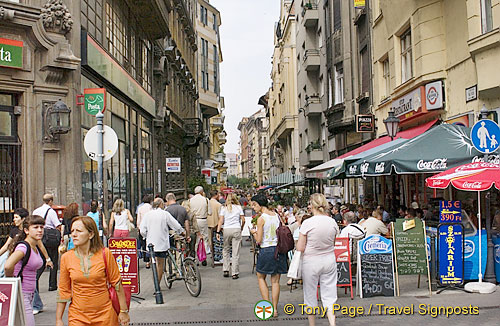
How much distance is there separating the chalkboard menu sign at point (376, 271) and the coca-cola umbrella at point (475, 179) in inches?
54.6

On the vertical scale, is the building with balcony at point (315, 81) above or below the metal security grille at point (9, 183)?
above

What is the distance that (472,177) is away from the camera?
895cm

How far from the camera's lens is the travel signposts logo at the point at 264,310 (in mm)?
7832

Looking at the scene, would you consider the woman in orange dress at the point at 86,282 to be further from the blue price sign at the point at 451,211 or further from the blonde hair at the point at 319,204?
the blue price sign at the point at 451,211

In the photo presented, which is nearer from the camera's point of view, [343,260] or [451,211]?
[343,260]

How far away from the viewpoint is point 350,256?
9469mm

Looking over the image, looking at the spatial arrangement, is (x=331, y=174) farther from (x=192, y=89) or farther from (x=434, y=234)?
(x=192, y=89)

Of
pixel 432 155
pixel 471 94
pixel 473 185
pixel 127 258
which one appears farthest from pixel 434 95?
pixel 127 258

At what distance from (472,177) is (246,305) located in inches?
171

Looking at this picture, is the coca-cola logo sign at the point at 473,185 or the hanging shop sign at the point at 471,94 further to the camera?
the hanging shop sign at the point at 471,94

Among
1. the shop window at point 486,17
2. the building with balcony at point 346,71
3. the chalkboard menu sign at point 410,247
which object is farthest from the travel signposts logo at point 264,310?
the building with balcony at point 346,71

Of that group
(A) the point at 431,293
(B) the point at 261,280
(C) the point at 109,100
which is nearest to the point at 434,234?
(A) the point at 431,293

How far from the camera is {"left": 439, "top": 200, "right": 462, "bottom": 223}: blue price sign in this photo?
9.55m

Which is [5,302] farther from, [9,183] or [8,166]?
A: [8,166]
